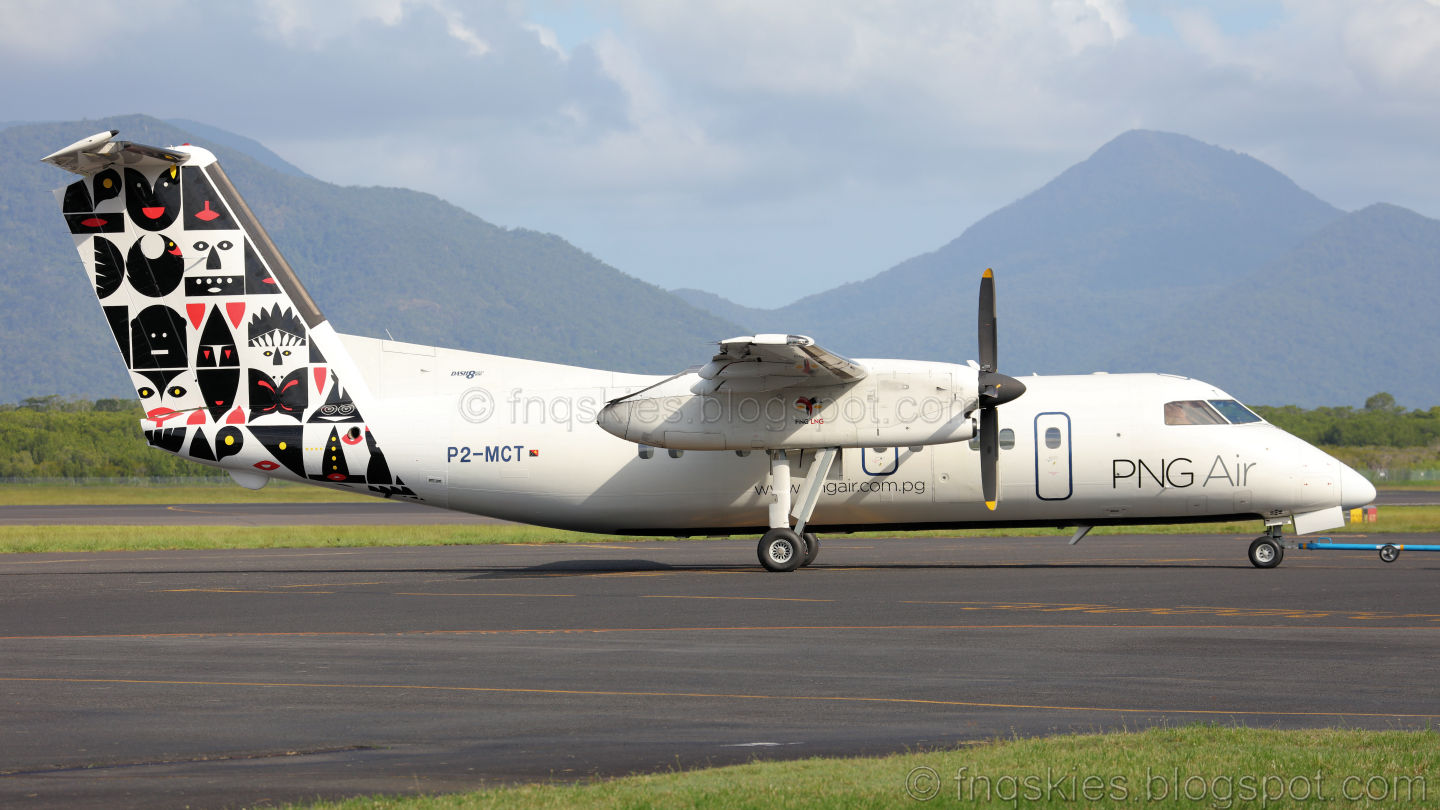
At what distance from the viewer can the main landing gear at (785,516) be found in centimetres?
2562

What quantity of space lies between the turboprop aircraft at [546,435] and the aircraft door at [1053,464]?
0.03 metres

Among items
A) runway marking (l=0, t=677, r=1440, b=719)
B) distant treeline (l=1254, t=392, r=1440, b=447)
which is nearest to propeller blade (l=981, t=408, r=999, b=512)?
runway marking (l=0, t=677, r=1440, b=719)

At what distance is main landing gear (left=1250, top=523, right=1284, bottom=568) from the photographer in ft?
84.3

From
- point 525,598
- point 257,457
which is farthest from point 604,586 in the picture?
point 257,457

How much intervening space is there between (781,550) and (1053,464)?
5.09 m

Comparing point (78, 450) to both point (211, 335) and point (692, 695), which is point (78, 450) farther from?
point (692, 695)

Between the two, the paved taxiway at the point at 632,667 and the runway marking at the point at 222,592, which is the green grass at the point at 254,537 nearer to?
the paved taxiway at the point at 632,667

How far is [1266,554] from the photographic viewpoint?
25781mm

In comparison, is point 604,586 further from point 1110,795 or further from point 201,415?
point 1110,795

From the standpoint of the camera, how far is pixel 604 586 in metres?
24.0

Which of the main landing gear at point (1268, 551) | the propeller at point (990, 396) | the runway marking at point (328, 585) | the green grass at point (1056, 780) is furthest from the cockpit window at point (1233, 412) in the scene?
the green grass at point (1056, 780)

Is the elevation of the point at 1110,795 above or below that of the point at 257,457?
below

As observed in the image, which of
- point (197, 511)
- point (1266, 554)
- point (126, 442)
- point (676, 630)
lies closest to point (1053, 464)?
point (1266, 554)

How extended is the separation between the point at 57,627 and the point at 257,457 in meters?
7.86
